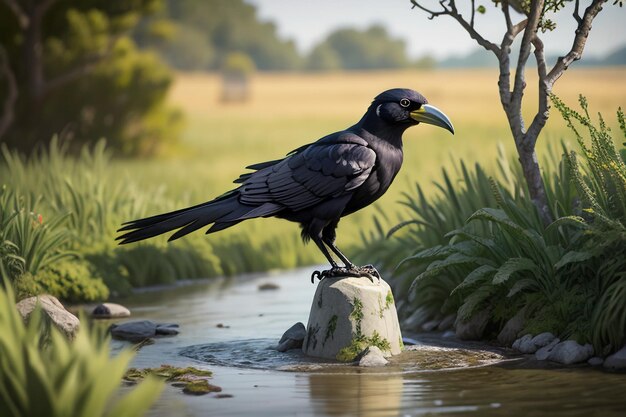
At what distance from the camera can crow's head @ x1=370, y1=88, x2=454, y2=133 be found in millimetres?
7148

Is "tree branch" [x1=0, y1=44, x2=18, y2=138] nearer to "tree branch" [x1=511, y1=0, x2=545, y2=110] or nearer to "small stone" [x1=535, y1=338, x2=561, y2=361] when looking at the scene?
"tree branch" [x1=511, y1=0, x2=545, y2=110]

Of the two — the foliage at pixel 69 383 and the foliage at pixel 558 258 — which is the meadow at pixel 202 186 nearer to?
the foliage at pixel 558 258

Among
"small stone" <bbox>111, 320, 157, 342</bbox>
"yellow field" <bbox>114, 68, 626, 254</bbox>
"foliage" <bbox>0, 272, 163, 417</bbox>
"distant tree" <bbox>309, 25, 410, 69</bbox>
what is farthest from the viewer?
"distant tree" <bbox>309, 25, 410, 69</bbox>

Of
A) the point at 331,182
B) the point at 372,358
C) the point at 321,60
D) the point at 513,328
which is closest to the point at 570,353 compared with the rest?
the point at 513,328

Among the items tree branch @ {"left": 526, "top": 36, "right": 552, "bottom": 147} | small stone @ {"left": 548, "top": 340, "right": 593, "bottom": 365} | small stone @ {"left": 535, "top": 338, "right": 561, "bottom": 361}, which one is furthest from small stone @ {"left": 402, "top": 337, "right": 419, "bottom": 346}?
tree branch @ {"left": 526, "top": 36, "right": 552, "bottom": 147}

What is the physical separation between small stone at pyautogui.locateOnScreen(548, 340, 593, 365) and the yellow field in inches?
103

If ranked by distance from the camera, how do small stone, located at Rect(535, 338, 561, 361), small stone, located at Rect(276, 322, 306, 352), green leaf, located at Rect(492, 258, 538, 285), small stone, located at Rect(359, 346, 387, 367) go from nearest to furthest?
small stone, located at Rect(359, 346, 387, 367) → small stone, located at Rect(535, 338, 561, 361) → green leaf, located at Rect(492, 258, 538, 285) → small stone, located at Rect(276, 322, 306, 352)

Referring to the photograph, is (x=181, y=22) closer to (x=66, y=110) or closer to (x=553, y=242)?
(x=66, y=110)

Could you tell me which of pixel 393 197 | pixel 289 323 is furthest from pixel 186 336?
pixel 393 197

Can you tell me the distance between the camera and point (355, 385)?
6.21 metres

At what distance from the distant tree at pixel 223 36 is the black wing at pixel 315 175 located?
225 ft

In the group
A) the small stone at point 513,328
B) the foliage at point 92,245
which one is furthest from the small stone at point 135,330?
the small stone at point 513,328

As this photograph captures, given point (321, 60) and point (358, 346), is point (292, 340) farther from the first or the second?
point (321, 60)

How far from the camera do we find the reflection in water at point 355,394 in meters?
5.47
